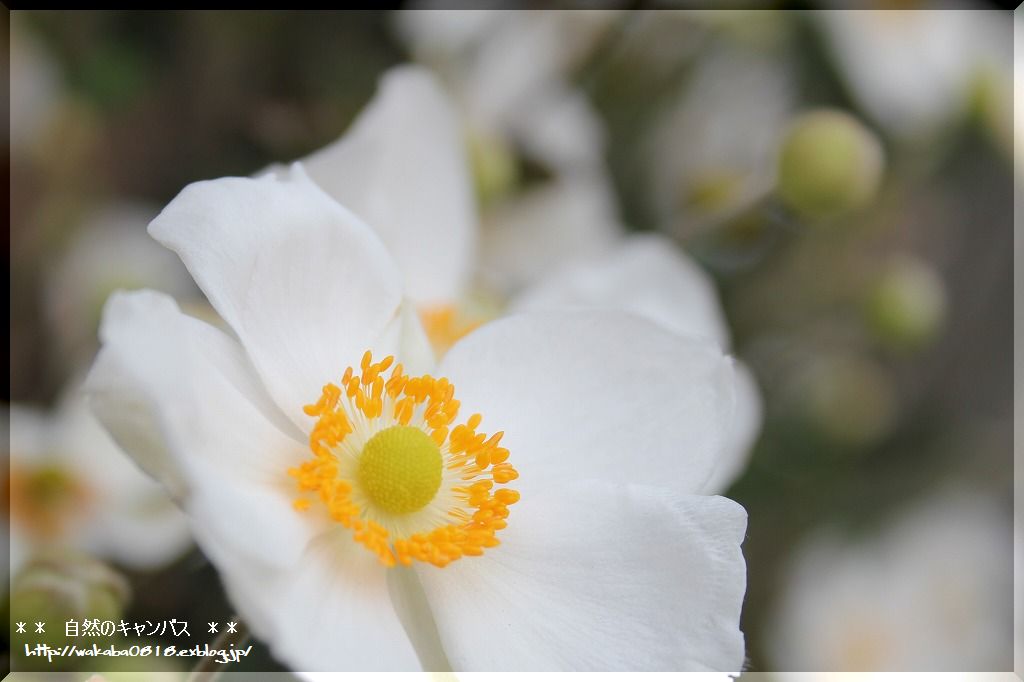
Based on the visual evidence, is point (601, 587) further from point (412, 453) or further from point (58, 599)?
point (58, 599)

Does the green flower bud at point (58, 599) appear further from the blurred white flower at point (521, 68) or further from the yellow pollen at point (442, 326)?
the blurred white flower at point (521, 68)

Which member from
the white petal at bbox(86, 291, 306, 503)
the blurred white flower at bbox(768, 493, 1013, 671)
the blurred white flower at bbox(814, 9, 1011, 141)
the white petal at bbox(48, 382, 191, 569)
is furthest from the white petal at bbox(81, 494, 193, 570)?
the blurred white flower at bbox(814, 9, 1011, 141)

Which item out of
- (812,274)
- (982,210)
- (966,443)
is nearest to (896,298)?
(812,274)

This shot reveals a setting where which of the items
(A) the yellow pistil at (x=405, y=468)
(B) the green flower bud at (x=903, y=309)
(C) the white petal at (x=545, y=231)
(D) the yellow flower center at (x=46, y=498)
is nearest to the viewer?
(A) the yellow pistil at (x=405, y=468)

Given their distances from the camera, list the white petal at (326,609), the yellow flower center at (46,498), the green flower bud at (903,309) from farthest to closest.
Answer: the green flower bud at (903,309) < the yellow flower center at (46,498) < the white petal at (326,609)

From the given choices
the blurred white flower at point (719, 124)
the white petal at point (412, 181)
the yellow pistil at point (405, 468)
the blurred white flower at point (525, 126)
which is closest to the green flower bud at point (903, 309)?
the blurred white flower at point (719, 124)

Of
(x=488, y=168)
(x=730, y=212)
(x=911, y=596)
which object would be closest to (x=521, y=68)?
(x=488, y=168)

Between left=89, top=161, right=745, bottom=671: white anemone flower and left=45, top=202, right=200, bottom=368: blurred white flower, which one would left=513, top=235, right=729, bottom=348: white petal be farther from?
left=45, top=202, right=200, bottom=368: blurred white flower
